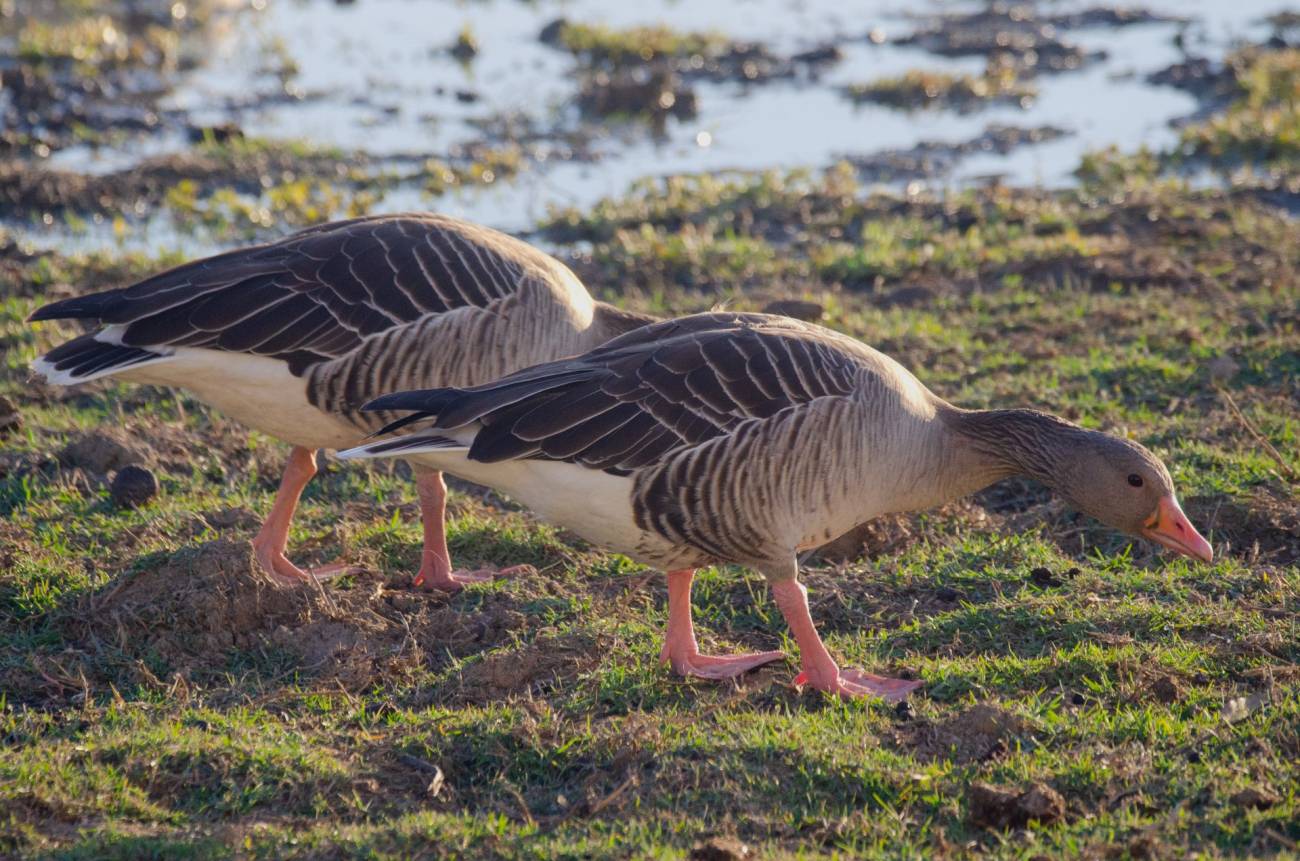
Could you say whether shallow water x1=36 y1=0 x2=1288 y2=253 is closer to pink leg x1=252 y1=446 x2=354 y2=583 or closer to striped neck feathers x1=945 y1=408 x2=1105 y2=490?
pink leg x1=252 y1=446 x2=354 y2=583

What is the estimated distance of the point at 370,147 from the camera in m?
13.8

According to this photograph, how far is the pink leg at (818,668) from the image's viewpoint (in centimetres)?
529

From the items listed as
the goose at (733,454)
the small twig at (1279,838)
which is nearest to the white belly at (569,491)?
the goose at (733,454)

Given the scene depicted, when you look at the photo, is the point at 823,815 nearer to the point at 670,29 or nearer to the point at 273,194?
the point at 273,194

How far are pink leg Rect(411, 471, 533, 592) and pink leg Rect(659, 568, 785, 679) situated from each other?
3.41 ft

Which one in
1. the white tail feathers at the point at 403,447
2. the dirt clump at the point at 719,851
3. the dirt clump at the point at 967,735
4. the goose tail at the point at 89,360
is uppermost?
the goose tail at the point at 89,360

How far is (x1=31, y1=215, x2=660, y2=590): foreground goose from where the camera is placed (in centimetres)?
607

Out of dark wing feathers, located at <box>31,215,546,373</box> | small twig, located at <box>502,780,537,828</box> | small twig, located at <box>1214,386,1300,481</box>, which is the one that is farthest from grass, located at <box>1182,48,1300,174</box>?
small twig, located at <box>502,780,537,828</box>

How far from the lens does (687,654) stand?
219 inches

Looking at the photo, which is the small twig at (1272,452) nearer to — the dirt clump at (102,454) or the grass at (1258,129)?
the dirt clump at (102,454)

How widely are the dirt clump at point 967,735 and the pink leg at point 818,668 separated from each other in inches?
11.2

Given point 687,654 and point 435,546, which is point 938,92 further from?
point 687,654

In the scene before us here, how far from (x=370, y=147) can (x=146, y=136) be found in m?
2.26

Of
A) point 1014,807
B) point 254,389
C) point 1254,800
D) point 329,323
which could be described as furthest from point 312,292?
point 1254,800
